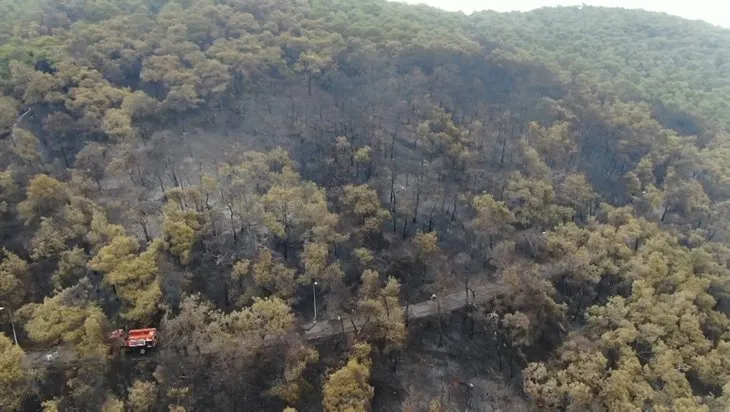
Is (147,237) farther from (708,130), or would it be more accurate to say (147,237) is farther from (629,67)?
(629,67)

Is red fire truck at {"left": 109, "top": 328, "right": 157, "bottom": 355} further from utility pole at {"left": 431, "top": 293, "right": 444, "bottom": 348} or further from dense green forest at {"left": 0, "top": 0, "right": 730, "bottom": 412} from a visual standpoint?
utility pole at {"left": 431, "top": 293, "right": 444, "bottom": 348}

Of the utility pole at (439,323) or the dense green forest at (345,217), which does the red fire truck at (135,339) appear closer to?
the dense green forest at (345,217)

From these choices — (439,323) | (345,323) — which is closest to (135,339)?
(345,323)

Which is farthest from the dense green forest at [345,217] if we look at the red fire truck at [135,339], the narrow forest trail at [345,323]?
the red fire truck at [135,339]

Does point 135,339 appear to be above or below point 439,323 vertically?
above

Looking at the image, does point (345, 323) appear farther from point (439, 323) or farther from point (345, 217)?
point (345, 217)

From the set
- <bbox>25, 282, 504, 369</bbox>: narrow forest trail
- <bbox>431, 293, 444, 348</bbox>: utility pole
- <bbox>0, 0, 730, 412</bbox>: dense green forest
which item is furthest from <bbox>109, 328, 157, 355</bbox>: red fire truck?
<bbox>431, 293, 444, 348</bbox>: utility pole
